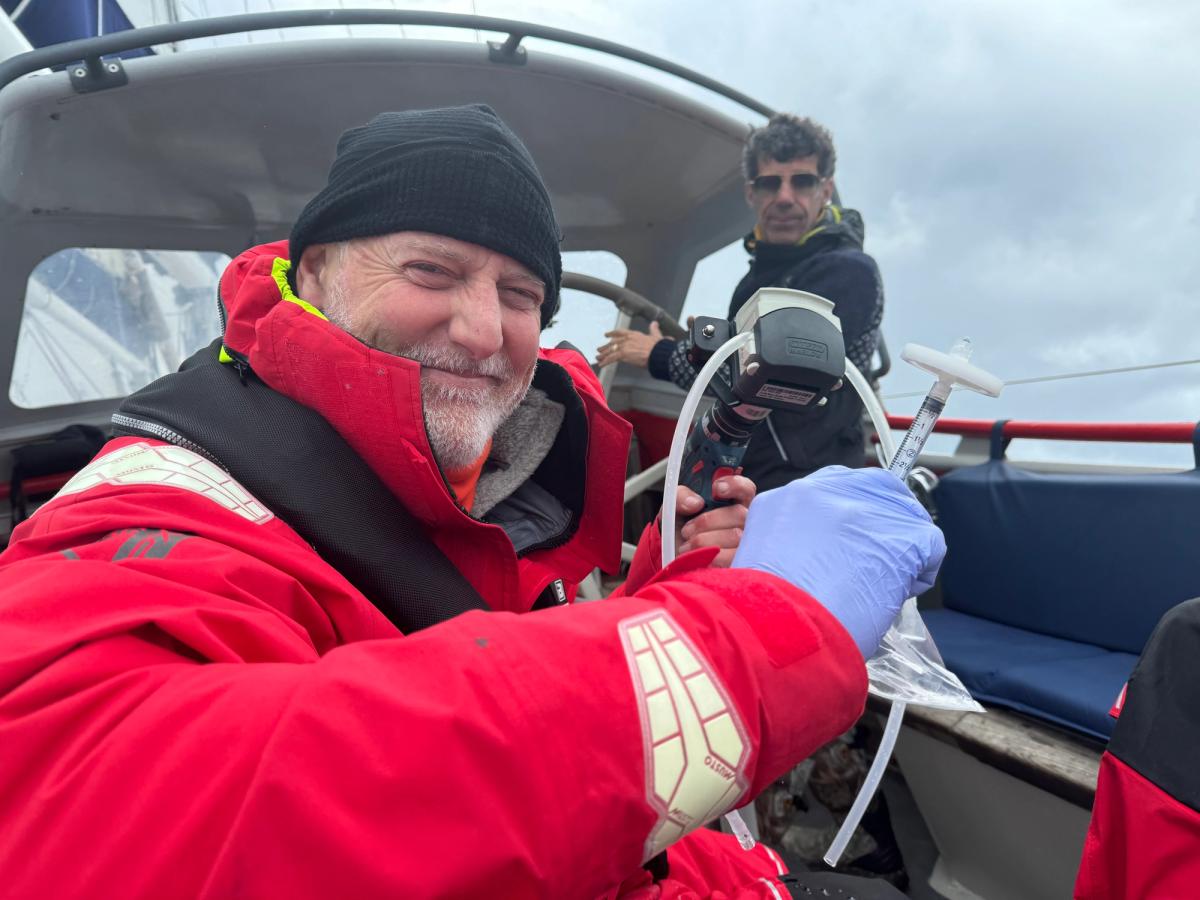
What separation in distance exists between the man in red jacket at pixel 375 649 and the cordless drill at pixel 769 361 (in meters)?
0.19

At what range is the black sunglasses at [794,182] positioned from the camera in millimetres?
2645

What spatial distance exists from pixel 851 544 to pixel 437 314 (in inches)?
32.3

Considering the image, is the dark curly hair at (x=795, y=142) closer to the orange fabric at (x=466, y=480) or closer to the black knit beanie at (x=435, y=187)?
the black knit beanie at (x=435, y=187)

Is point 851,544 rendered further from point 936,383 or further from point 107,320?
point 107,320

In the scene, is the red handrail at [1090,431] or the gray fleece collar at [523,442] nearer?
the gray fleece collar at [523,442]

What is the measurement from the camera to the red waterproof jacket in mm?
459

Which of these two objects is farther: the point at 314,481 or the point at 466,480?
the point at 466,480

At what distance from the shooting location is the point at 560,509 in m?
1.50

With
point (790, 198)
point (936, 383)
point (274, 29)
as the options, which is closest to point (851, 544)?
point (936, 383)

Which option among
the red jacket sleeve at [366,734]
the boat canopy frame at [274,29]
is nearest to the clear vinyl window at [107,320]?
the boat canopy frame at [274,29]

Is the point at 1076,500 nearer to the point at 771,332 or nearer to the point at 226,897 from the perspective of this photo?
the point at 771,332

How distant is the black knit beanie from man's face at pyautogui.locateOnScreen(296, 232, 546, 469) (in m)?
0.03

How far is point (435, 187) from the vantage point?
1.20 m

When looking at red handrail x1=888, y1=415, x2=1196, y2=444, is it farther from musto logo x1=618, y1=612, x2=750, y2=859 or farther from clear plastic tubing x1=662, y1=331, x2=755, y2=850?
musto logo x1=618, y1=612, x2=750, y2=859
